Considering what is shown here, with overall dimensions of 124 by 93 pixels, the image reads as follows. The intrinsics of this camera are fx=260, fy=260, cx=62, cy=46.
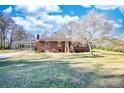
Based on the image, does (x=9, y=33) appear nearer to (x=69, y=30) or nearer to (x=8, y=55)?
(x=8, y=55)

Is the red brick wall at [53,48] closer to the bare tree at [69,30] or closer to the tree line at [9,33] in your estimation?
the bare tree at [69,30]

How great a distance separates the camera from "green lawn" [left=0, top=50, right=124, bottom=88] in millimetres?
3369

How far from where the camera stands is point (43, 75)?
3441 mm

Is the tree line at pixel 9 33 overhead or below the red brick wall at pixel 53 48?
overhead

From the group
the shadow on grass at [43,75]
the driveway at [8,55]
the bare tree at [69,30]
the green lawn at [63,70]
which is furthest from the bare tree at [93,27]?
the driveway at [8,55]

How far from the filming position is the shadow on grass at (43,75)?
3365mm

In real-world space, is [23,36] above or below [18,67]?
above

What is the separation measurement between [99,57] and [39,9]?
105 centimetres

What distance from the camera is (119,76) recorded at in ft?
11.1

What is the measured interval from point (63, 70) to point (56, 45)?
37 centimetres

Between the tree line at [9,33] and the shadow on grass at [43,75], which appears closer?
the shadow on grass at [43,75]

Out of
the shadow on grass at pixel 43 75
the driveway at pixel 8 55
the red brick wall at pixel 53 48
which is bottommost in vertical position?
the shadow on grass at pixel 43 75
